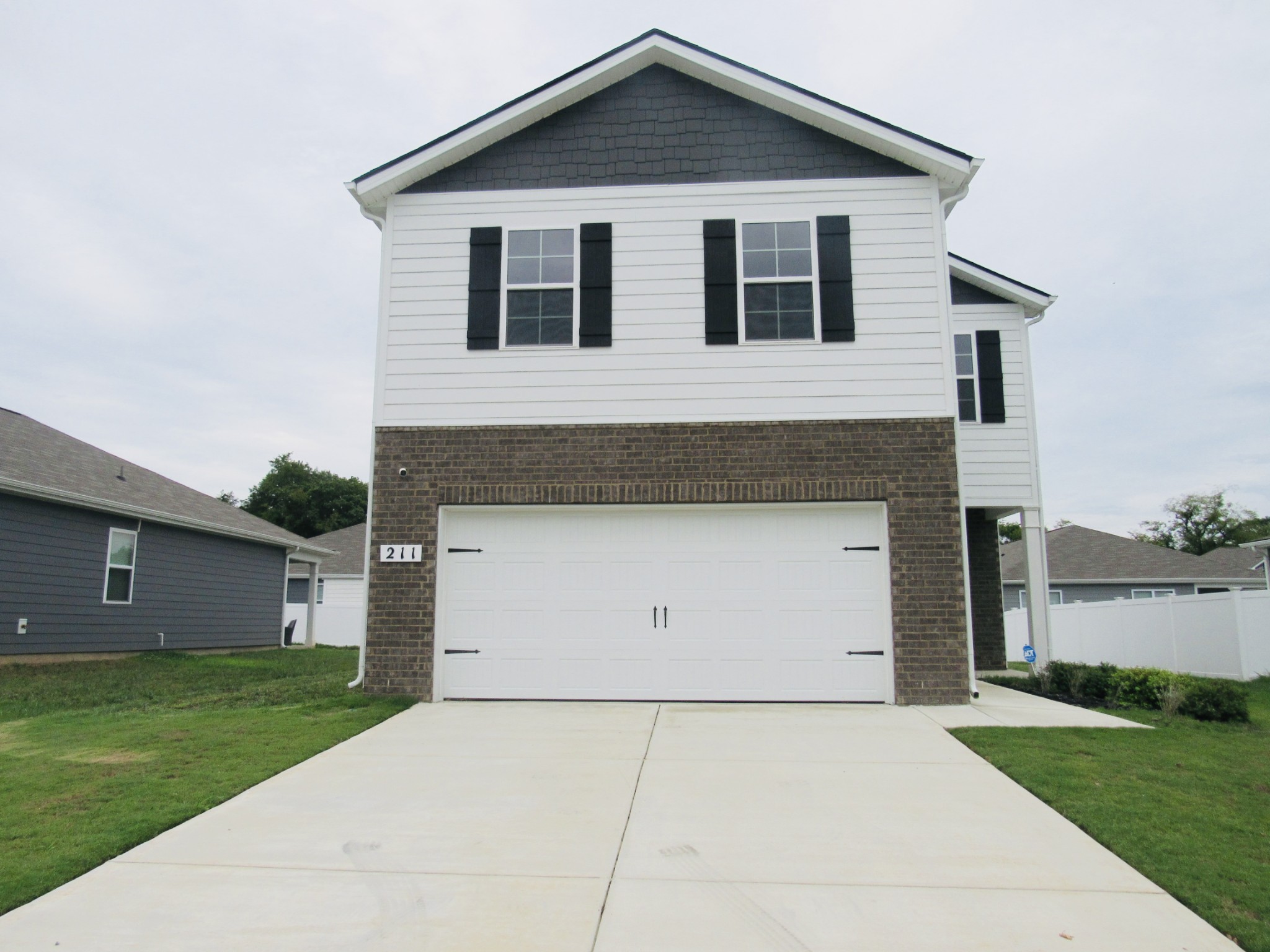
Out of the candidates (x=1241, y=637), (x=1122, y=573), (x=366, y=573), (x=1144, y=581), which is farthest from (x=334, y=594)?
(x=1144, y=581)

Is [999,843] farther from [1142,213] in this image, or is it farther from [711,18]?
[1142,213]

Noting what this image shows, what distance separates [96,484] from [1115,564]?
98.2 feet

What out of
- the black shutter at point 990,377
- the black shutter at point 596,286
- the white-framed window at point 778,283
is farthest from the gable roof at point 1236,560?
the black shutter at point 596,286

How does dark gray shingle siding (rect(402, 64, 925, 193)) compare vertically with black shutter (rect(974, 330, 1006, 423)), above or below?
above

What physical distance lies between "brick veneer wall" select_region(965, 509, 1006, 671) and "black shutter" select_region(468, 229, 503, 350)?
851cm

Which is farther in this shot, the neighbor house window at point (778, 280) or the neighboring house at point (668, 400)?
the neighbor house window at point (778, 280)

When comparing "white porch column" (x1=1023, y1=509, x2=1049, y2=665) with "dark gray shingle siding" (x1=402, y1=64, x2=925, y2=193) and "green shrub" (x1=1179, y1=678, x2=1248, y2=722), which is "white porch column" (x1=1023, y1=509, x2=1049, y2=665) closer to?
"green shrub" (x1=1179, y1=678, x2=1248, y2=722)

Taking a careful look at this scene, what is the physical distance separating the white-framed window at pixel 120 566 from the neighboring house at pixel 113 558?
0.07ft

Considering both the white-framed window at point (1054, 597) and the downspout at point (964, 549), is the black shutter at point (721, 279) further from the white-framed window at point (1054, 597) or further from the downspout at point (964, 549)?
the white-framed window at point (1054, 597)

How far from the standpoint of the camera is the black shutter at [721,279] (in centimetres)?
979

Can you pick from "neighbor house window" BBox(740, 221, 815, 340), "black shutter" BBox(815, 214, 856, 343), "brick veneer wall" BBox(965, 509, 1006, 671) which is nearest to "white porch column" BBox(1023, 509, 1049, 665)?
"brick veneer wall" BBox(965, 509, 1006, 671)

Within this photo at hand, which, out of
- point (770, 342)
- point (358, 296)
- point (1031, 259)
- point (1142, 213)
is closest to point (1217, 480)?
point (1031, 259)

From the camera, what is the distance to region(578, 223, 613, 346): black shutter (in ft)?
32.5

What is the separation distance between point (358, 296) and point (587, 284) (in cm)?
2179
